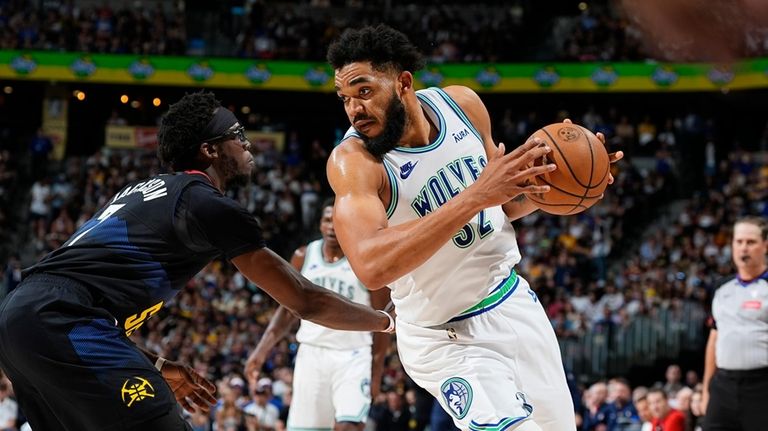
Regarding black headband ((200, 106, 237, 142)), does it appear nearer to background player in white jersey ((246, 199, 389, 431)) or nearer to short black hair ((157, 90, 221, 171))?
short black hair ((157, 90, 221, 171))

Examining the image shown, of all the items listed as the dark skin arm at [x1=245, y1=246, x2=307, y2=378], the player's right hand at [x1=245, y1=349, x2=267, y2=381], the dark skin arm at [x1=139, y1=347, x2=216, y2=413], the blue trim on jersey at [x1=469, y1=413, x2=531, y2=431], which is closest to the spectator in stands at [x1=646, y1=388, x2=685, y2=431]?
the dark skin arm at [x1=245, y1=246, x2=307, y2=378]

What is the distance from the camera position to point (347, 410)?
814cm

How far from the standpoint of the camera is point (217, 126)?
163 inches

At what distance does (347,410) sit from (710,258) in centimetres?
1176

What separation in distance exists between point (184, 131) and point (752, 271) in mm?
4996

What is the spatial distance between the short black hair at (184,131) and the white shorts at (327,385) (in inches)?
175

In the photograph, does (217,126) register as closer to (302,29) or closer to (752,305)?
(752,305)

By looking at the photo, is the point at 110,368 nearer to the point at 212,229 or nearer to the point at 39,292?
the point at 39,292

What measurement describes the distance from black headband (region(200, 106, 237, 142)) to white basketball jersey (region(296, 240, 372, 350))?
4.33 m

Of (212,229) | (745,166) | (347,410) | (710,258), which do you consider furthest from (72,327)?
(745,166)

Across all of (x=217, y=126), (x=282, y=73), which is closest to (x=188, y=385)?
(x=217, y=126)

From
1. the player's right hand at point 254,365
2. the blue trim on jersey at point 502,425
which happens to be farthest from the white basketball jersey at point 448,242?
the player's right hand at point 254,365

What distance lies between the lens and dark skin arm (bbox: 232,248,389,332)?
160 inches

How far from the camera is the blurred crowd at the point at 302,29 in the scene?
25.2 metres
